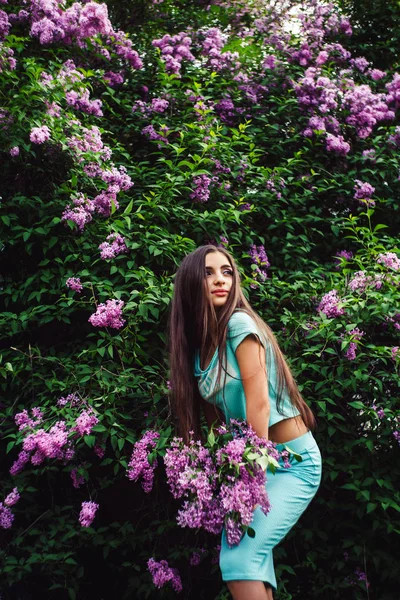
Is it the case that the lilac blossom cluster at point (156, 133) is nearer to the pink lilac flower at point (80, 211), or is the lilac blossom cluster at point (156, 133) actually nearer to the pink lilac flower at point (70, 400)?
the pink lilac flower at point (80, 211)

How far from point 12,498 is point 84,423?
586 mm

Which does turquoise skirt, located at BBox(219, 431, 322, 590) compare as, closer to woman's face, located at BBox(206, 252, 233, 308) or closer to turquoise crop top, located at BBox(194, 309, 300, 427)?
turquoise crop top, located at BBox(194, 309, 300, 427)

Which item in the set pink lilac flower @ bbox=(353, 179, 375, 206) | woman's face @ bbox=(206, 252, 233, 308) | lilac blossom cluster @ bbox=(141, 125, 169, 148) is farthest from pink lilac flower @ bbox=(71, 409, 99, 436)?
pink lilac flower @ bbox=(353, 179, 375, 206)

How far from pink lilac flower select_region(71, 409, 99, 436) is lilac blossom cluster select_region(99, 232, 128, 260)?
3.08ft

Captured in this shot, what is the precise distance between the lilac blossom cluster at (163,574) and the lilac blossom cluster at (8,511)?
0.71 metres

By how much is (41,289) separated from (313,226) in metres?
2.14

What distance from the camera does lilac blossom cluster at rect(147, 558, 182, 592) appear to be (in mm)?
2510

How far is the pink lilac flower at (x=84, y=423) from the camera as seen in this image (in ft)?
8.18

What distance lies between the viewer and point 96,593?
118 inches

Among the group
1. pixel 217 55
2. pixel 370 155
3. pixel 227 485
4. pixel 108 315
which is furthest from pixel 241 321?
pixel 217 55

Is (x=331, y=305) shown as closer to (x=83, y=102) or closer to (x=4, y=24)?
(x=83, y=102)

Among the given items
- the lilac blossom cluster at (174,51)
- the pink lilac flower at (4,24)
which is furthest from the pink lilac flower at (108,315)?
the lilac blossom cluster at (174,51)

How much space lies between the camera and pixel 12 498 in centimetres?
267

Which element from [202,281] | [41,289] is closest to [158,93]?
[41,289]
